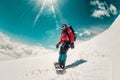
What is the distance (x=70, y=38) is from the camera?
1988 centimetres

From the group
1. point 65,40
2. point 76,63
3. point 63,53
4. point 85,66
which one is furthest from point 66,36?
point 85,66

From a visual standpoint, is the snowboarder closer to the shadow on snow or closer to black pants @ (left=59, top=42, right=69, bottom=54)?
black pants @ (left=59, top=42, right=69, bottom=54)

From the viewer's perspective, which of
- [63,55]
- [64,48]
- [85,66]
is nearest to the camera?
[85,66]

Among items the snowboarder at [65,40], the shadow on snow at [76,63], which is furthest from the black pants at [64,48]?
the shadow on snow at [76,63]

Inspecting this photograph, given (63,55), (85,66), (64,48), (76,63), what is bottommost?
(85,66)

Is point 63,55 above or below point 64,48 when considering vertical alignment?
below

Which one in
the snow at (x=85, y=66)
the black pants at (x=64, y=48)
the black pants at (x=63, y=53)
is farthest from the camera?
the black pants at (x=64, y=48)

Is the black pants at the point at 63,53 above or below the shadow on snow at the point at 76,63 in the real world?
above

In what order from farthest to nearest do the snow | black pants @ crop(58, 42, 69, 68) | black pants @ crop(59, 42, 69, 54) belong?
black pants @ crop(59, 42, 69, 54)
black pants @ crop(58, 42, 69, 68)
the snow

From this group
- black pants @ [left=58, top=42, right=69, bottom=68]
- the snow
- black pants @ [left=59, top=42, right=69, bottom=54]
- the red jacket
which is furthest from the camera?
the red jacket

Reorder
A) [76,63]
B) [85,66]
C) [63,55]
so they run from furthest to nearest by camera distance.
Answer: [76,63]
[63,55]
[85,66]

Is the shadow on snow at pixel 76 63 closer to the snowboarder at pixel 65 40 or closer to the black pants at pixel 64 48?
the snowboarder at pixel 65 40

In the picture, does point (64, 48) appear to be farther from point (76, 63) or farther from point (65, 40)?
point (76, 63)

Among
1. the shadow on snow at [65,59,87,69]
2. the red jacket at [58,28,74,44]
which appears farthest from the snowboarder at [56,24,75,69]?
the shadow on snow at [65,59,87,69]
